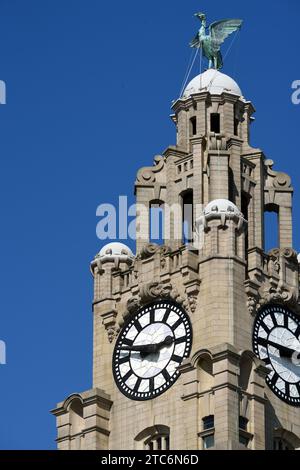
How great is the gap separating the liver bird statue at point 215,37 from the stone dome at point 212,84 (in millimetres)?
907

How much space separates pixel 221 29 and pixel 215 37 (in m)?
0.36

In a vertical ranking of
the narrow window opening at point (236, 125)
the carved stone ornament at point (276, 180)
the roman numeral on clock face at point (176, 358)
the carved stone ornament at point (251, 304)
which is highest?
the narrow window opening at point (236, 125)

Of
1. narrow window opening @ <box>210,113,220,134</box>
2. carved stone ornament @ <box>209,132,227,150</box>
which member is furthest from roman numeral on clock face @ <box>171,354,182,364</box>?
narrow window opening @ <box>210,113,220,134</box>

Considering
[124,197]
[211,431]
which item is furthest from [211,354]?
[124,197]

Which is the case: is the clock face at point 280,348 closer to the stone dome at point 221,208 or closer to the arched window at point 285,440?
the arched window at point 285,440

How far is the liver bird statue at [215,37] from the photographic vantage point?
111500 mm

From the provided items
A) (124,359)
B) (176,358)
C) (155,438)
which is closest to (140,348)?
(124,359)

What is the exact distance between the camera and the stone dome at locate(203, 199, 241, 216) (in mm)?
104312

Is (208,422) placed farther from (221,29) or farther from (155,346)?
(221,29)

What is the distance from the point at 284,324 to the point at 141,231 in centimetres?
628

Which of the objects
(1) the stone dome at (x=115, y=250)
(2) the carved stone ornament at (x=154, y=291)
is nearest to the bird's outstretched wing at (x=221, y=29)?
(1) the stone dome at (x=115, y=250)

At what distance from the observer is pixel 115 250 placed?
353 ft

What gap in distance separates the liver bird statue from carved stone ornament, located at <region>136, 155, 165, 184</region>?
178 inches
